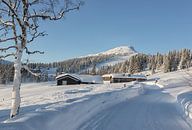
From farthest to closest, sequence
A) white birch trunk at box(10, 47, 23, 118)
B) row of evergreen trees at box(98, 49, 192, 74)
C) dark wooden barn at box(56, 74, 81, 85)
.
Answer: row of evergreen trees at box(98, 49, 192, 74) → dark wooden barn at box(56, 74, 81, 85) → white birch trunk at box(10, 47, 23, 118)

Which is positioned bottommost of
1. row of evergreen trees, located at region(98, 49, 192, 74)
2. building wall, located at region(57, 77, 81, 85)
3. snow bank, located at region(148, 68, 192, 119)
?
snow bank, located at region(148, 68, 192, 119)

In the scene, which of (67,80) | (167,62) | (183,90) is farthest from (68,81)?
Answer: (167,62)

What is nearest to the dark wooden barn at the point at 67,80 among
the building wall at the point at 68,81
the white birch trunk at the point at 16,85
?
the building wall at the point at 68,81

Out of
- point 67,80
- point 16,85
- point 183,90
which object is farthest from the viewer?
point 67,80

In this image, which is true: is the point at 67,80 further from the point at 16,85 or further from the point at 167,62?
the point at 167,62

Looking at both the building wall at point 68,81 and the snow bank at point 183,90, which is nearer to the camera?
the snow bank at point 183,90

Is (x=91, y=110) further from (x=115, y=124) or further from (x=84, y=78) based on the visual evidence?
(x=84, y=78)

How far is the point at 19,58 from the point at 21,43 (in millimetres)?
755

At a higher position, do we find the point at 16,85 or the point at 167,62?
the point at 167,62

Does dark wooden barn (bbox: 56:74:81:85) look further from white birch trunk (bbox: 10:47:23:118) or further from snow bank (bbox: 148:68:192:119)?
white birch trunk (bbox: 10:47:23:118)

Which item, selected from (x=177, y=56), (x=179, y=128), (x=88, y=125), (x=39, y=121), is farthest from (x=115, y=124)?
(x=177, y=56)

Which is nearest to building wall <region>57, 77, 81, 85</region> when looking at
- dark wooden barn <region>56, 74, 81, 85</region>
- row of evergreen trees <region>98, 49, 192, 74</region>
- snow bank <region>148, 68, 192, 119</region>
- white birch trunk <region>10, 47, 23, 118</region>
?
dark wooden barn <region>56, 74, 81, 85</region>

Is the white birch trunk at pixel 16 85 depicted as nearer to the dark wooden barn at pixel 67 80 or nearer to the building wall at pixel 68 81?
the dark wooden barn at pixel 67 80

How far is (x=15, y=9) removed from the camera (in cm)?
1603
